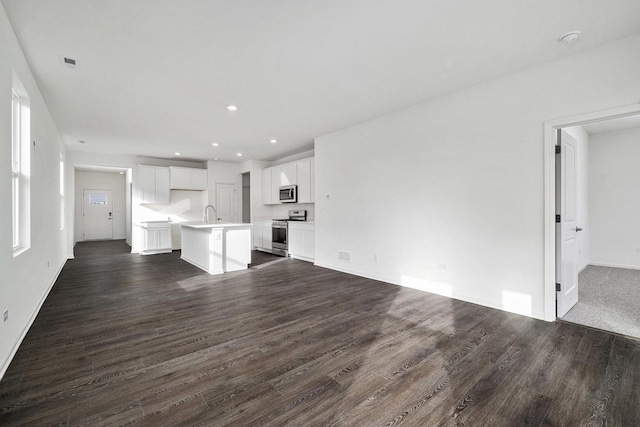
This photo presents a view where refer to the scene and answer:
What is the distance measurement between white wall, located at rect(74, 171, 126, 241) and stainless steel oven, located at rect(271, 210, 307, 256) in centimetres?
771

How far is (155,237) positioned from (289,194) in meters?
4.02

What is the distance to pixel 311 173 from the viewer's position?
6.62 metres

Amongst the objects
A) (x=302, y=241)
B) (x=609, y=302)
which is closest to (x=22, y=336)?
(x=302, y=241)

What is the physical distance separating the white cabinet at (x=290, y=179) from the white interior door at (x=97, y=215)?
7.22 meters

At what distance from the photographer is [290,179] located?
7.32 metres

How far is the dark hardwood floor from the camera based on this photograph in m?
1.68

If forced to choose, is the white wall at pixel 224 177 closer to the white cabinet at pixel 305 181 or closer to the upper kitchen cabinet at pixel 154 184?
the upper kitchen cabinet at pixel 154 184

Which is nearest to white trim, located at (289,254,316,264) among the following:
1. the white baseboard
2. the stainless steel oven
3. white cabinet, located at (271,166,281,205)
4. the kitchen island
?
the stainless steel oven

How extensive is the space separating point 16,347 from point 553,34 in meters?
5.43

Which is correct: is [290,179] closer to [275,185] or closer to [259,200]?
[275,185]

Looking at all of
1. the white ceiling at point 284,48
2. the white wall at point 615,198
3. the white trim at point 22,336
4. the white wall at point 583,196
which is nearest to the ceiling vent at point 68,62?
the white ceiling at point 284,48

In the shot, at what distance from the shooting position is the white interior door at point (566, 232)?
3.08m

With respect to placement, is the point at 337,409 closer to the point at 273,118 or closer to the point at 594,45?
the point at 594,45

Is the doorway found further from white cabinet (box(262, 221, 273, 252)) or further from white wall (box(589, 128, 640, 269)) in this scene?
white wall (box(589, 128, 640, 269))
